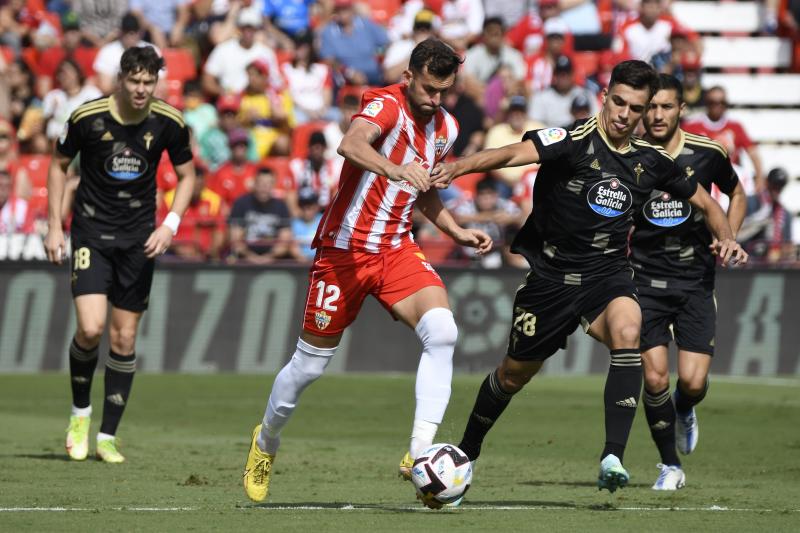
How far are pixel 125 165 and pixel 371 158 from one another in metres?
3.41

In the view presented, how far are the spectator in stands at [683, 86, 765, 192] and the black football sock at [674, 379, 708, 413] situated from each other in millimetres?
8526

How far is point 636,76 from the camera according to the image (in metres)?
8.26

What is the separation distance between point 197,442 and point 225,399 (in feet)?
10.9

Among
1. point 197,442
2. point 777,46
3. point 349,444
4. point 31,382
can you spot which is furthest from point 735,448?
point 777,46

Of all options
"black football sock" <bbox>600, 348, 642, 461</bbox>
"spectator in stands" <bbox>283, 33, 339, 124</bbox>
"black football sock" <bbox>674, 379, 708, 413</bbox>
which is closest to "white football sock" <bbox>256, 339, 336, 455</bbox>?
"black football sock" <bbox>600, 348, 642, 461</bbox>

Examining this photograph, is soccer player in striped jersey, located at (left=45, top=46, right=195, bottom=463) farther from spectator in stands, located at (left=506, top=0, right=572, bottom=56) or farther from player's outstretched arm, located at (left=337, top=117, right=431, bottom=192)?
spectator in stands, located at (left=506, top=0, right=572, bottom=56)

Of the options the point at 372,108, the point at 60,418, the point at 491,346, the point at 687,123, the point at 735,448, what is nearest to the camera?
the point at 372,108

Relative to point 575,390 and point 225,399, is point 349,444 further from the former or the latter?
point 575,390

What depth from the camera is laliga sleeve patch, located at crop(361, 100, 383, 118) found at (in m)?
7.96

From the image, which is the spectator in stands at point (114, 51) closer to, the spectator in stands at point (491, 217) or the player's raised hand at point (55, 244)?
the spectator in stands at point (491, 217)

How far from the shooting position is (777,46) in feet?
79.5

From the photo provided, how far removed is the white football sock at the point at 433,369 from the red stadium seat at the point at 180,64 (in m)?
14.3

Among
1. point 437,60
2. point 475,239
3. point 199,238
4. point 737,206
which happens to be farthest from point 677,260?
point 199,238

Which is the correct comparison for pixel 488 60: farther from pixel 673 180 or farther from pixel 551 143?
pixel 551 143
